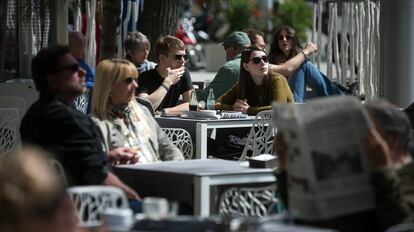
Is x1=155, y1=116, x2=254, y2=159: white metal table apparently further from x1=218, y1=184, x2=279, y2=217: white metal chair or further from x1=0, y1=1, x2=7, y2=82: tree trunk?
x1=0, y1=1, x2=7, y2=82: tree trunk

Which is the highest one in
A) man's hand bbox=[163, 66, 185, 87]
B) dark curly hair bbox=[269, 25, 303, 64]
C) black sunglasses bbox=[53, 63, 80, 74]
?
black sunglasses bbox=[53, 63, 80, 74]

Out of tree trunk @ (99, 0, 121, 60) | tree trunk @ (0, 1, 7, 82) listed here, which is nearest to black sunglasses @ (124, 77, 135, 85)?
tree trunk @ (99, 0, 121, 60)

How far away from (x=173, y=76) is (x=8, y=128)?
153 cm

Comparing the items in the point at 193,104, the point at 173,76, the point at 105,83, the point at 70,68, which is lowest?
the point at 193,104

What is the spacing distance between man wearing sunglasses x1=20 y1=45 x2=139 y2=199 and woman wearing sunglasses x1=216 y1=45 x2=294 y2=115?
373 centimetres

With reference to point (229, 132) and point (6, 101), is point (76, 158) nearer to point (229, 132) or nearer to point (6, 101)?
point (229, 132)

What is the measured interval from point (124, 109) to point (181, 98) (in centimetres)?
395

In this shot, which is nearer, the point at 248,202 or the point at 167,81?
the point at 248,202

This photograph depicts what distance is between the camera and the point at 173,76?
10141mm

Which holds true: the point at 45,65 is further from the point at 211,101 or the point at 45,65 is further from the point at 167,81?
the point at 211,101

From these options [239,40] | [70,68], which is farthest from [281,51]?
[70,68]

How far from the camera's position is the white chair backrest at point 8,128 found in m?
9.77

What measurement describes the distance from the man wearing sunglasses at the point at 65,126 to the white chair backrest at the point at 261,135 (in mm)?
3285

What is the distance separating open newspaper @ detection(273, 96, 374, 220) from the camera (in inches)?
179
